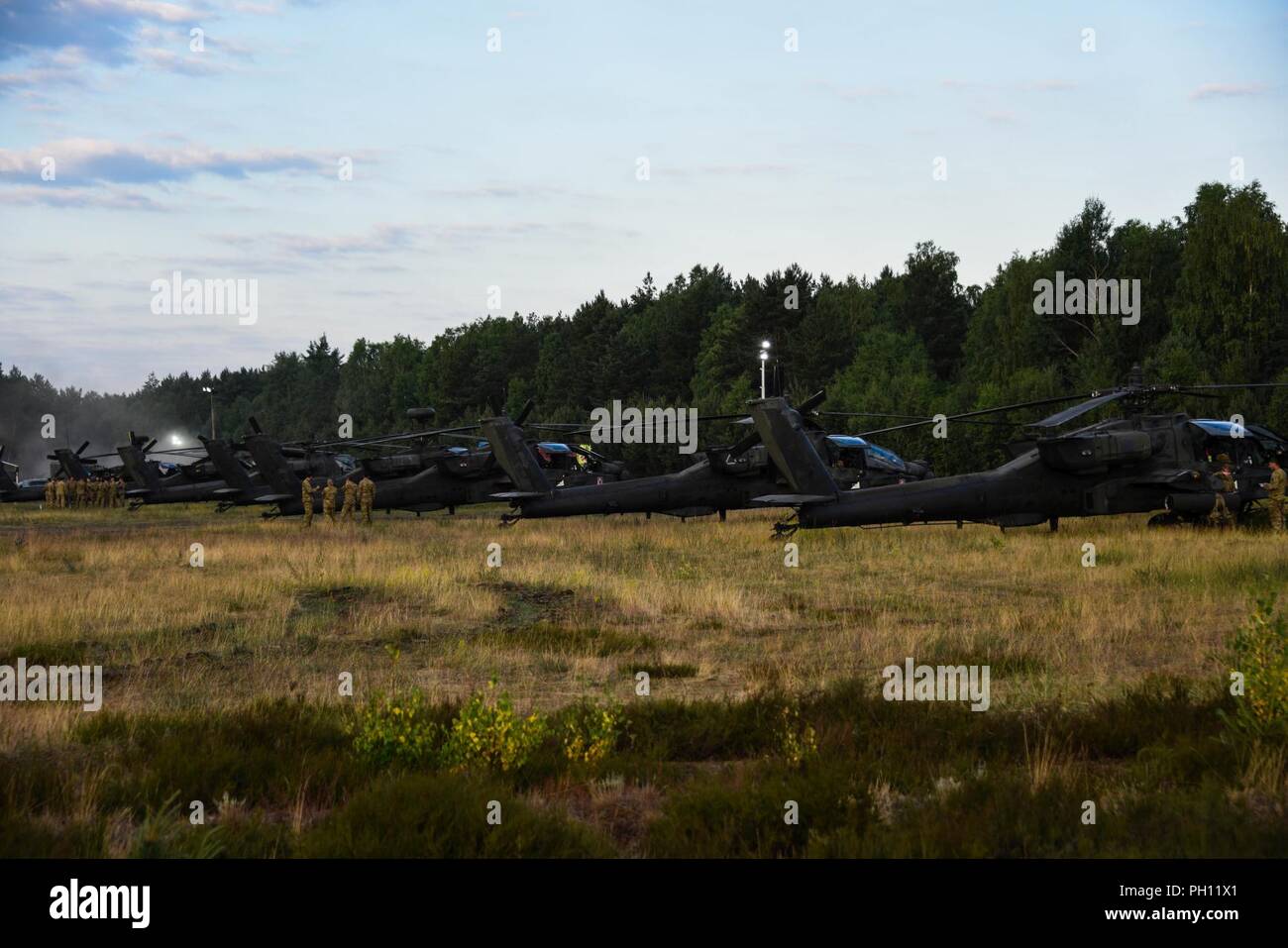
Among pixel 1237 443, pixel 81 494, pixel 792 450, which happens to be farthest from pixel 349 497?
pixel 81 494

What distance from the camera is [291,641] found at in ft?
44.8

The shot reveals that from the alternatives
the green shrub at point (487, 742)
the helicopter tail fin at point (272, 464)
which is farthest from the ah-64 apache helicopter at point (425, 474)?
the green shrub at point (487, 742)

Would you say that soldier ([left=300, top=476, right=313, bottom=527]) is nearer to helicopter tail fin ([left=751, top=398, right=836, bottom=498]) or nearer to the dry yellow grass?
the dry yellow grass

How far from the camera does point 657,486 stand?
26.3 m

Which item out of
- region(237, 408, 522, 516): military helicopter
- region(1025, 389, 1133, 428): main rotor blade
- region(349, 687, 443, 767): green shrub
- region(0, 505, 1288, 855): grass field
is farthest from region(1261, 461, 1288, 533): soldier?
region(349, 687, 443, 767): green shrub

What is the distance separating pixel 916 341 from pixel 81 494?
58198mm

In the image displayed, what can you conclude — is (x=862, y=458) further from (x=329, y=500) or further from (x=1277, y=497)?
(x=329, y=500)

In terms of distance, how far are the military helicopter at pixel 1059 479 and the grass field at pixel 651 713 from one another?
1.09m

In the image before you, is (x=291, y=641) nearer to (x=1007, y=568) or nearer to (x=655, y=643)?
(x=655, y=643)

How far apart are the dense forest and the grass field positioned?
797 cm

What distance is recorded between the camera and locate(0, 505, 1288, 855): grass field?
21.0ft
